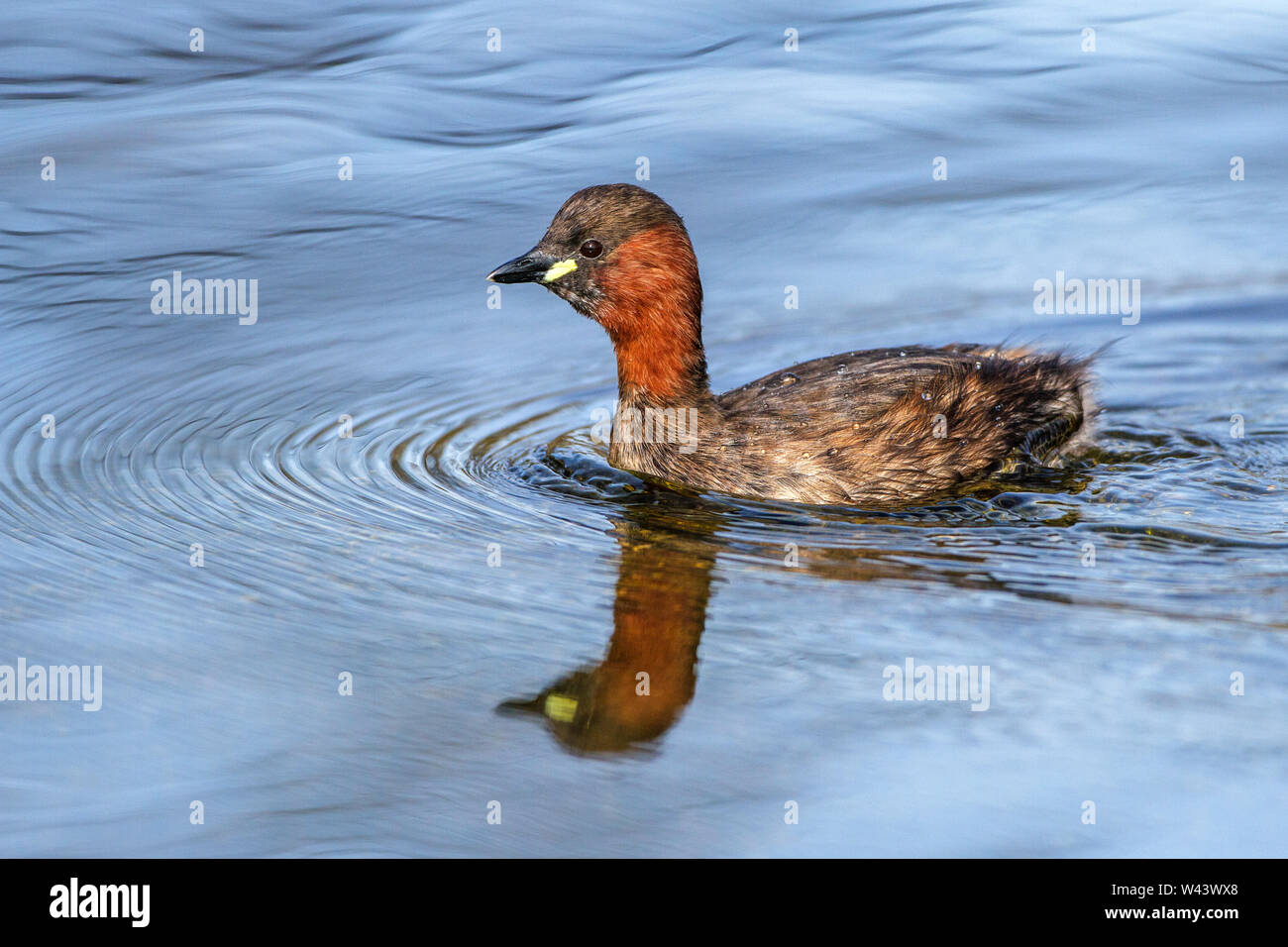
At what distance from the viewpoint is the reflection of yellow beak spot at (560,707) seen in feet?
16.3

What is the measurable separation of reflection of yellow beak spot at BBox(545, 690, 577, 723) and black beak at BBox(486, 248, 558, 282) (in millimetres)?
2400

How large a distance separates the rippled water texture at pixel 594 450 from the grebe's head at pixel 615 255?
2.46ft

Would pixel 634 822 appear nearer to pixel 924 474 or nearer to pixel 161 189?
pixel 924 474

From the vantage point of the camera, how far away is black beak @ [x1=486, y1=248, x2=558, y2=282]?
6.95 m

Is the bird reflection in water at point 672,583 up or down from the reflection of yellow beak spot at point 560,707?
up

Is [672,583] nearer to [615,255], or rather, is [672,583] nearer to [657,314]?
[657,314]

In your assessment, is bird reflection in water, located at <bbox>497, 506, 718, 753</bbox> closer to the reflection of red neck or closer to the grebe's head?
the reflection of red neck

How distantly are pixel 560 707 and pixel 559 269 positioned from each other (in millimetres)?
2588

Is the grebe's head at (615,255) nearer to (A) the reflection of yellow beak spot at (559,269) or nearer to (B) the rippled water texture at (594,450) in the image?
(A) the reflection of yellow beak spot at (559,269)

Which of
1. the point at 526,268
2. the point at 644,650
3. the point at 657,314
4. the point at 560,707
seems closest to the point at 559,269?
the point at 526,268

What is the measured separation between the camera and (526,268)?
6992mm

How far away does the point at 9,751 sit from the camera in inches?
188

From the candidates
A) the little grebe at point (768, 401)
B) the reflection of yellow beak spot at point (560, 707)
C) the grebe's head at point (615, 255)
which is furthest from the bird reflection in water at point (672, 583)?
the grebe's head at point (615, 255)

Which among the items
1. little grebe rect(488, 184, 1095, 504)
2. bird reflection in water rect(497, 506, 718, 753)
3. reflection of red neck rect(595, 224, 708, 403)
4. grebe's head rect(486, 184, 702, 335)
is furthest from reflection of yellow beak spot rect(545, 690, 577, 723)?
grebe's head rect(486, 184, 702, 335)
